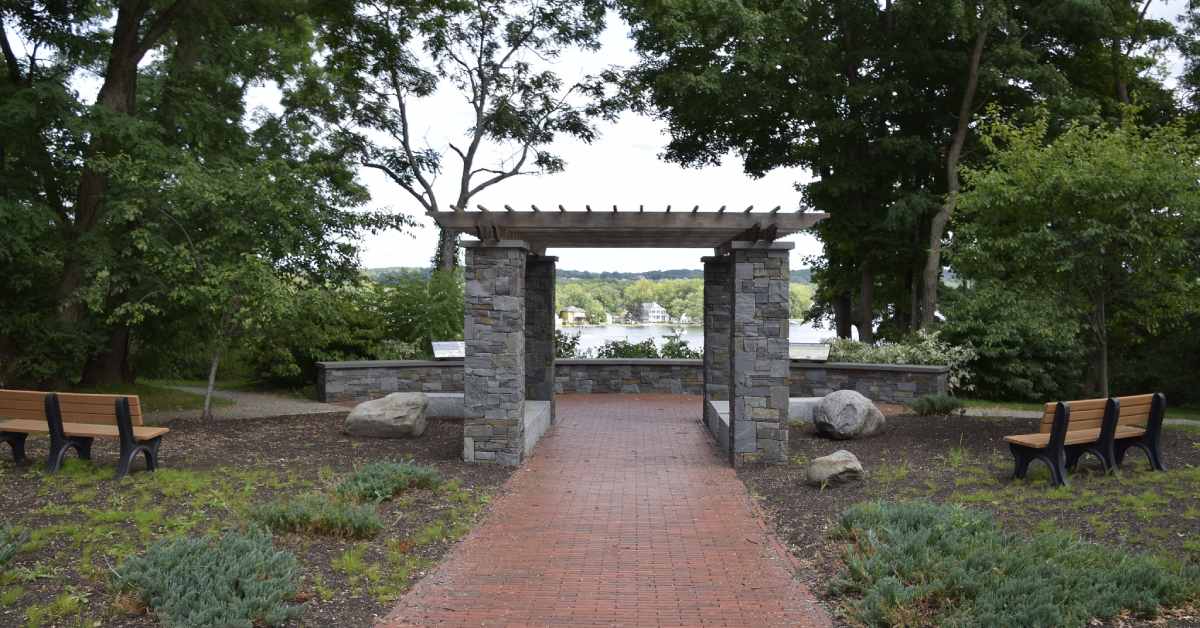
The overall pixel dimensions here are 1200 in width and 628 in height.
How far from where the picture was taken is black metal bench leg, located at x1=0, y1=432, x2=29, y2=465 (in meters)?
8.64

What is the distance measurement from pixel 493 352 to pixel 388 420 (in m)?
2.55

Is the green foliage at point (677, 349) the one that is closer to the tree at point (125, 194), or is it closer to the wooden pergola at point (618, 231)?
the tree at point (125, 194)

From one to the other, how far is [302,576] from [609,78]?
69.2 feet

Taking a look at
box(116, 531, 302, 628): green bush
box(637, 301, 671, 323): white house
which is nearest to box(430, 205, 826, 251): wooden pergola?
box(116, 531, 302, 628): green bush

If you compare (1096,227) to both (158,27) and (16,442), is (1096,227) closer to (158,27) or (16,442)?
(16,442)

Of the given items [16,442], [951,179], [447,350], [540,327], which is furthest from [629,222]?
[951,179]

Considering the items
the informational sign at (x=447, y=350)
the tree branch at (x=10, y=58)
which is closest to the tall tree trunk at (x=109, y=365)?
the tree branch at (x=10, y=58)

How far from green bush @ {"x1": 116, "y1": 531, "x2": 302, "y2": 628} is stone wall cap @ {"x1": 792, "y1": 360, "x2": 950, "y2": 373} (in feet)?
40.3

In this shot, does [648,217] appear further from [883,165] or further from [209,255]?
[883,165]

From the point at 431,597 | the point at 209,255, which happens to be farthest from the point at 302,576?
the point at 209,255

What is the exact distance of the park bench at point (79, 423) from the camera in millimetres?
8234

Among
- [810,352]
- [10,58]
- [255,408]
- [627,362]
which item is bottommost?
[255,408]

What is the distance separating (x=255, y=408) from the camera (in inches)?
572

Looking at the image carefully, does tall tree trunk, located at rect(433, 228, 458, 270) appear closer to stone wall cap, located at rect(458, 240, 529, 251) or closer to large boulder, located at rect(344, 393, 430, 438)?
large boulder, located at rect(344, 393, 430, 438)
